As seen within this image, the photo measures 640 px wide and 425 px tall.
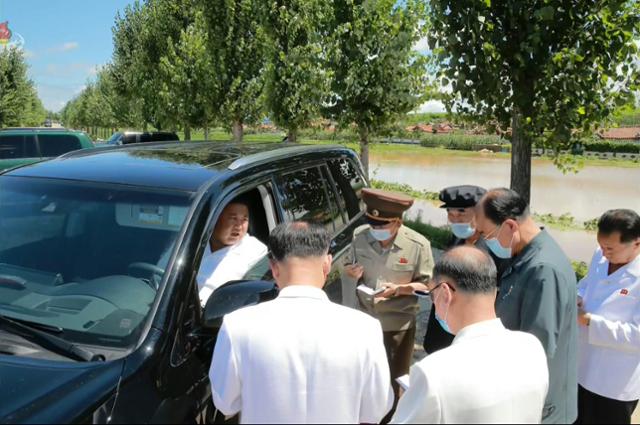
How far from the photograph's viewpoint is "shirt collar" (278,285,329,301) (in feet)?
5.46

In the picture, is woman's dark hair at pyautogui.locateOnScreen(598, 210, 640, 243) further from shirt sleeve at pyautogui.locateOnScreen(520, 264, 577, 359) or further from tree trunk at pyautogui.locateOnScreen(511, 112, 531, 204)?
tree trunk at pyautogui.locateOnScreen(511, 112, 531, 204)

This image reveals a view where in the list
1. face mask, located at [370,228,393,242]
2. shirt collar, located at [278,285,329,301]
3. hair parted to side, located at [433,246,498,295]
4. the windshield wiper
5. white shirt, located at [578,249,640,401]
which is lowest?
white shirt, located at [578,249,640,401]

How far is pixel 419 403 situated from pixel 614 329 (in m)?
1.74

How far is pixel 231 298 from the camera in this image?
2.08m

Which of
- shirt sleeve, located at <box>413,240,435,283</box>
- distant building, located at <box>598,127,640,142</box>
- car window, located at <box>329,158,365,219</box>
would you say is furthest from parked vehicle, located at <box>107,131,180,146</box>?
distant building, located at <box>598,127,640,142</box>

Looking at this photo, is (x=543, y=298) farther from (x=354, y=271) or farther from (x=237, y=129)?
(x=237, y=129)

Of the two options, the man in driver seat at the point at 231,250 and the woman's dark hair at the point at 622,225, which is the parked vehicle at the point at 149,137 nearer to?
the man in driver seat at the point at 231,250

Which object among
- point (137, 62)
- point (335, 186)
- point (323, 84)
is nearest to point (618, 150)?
point (137, 62)

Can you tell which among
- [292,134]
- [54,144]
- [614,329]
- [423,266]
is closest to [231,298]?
[423,266]

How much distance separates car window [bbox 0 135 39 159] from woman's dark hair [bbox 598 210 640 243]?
13.2 meters

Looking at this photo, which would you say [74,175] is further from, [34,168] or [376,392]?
[376,392]

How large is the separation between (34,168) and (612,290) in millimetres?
3214

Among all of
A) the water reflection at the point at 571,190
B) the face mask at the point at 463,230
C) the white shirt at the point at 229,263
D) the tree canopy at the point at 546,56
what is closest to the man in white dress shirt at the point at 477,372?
the white shirt at the point at 229,263

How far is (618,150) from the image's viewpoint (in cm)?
5362
